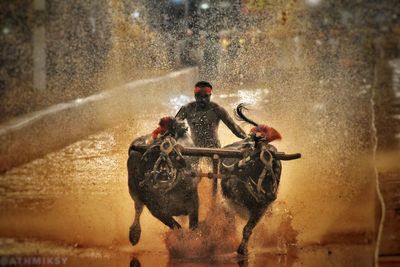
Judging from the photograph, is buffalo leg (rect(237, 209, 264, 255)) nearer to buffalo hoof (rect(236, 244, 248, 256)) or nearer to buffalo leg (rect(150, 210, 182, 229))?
buffalo hoof (rect(236, 244, 248, 256))

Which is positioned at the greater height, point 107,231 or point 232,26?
point 232,26

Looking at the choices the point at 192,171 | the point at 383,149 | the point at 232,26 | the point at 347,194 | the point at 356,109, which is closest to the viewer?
the point at 192,171

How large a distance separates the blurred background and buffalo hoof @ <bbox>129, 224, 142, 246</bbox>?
0.45ft

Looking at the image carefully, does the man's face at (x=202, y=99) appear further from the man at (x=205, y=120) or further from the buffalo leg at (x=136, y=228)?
the buffalo leg at (x=136, y=228)

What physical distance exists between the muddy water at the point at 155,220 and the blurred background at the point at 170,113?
3 cm

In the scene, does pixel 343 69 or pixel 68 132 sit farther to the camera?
pixel 343 69

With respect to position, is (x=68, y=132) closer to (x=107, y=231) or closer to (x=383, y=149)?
(x=107, y=231)

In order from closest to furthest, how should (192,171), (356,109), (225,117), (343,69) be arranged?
(192,171) → (225,117) → (356,109) → (343,69)

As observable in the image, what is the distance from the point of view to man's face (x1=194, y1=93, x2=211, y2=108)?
21.5 feet

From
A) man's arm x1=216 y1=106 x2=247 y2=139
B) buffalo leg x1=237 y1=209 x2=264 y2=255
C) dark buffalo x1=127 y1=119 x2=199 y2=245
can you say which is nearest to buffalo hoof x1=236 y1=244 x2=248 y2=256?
buffalo leg x1=237 y1=209 x2=264 y2=255

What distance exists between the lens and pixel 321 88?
13664 mm

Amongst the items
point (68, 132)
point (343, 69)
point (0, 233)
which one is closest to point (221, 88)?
point (68, 132)

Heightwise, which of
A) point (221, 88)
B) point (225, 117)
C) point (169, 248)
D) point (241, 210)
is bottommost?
point (169, 248)

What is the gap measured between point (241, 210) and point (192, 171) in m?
0.84
